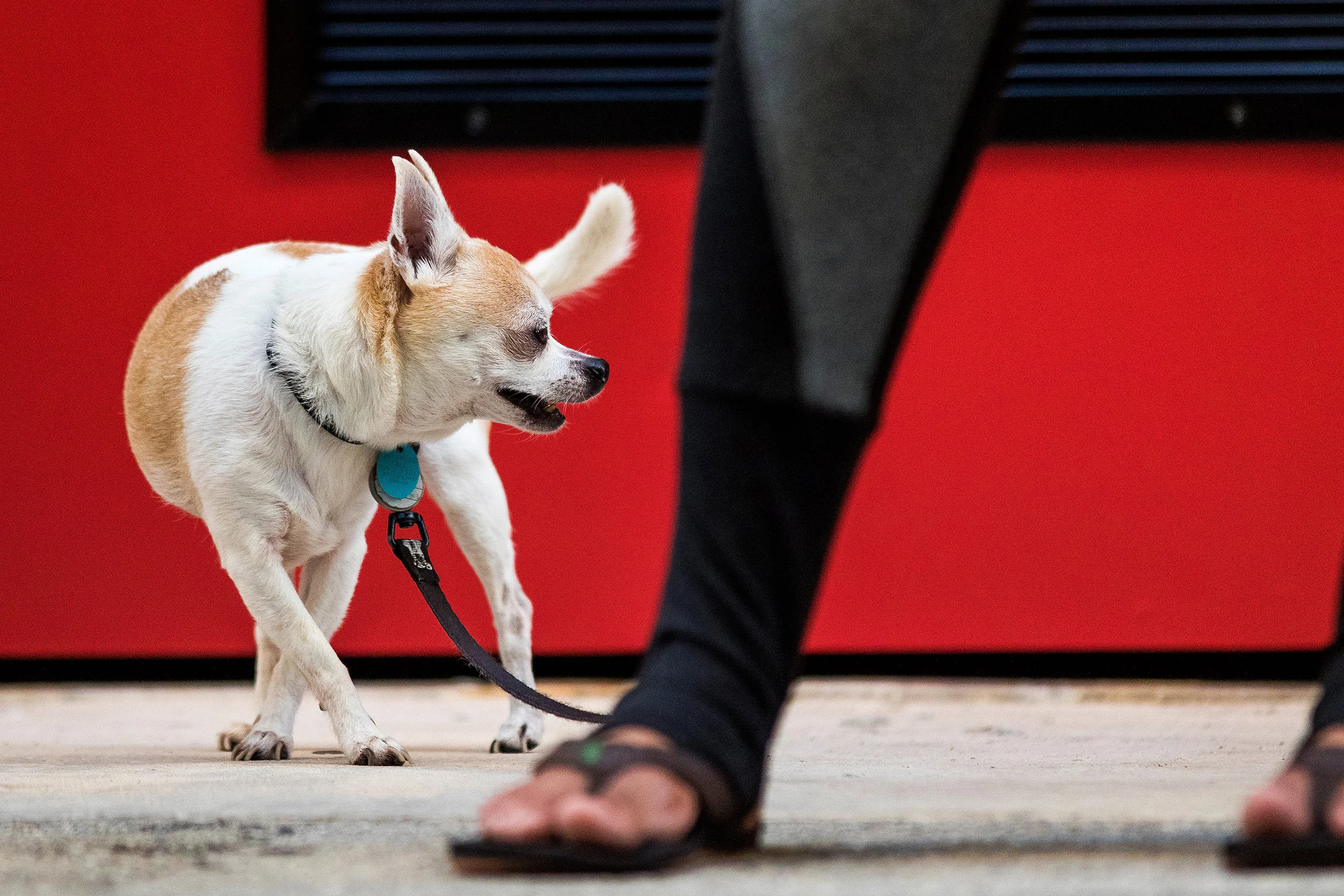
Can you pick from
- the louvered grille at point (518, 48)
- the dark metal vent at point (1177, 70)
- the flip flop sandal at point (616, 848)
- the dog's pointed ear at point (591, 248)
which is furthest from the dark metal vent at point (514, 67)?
the flip flop sandal at point (616, 848)

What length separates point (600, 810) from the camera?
599 mm

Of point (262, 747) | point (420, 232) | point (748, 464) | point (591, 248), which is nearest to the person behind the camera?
point (748, 464)

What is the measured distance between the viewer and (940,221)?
0.70m

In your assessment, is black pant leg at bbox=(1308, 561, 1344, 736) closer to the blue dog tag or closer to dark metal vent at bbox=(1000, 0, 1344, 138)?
the blue dog tag

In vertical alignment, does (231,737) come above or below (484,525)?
below

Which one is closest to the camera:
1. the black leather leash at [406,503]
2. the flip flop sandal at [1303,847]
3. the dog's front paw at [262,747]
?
the flip flop sandal at [1303,847]

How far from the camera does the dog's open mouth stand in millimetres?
1874

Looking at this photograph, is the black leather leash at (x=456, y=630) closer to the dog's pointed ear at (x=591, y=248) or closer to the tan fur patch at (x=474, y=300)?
the tan fur patch at (x=474, y=300)

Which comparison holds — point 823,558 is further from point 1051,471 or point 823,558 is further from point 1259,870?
point 1051,471

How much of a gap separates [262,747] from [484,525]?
473 millimetres

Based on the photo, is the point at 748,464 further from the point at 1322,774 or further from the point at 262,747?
the point at 262,747

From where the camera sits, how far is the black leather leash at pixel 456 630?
1330 millimetres

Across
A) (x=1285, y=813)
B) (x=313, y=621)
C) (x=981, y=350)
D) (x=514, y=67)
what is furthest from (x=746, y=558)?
(x=514, y=67)

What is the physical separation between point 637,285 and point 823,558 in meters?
2.53
